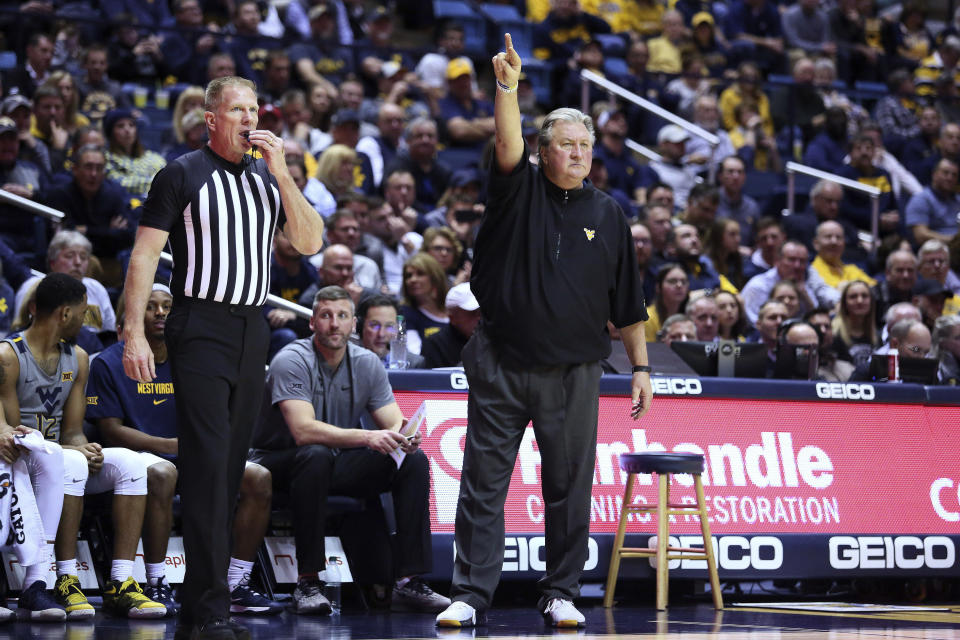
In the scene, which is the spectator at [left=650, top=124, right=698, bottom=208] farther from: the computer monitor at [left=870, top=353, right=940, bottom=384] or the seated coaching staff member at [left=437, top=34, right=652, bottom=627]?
the seated coaching staff member at [left=437, top=34, right=652, bottom=627]

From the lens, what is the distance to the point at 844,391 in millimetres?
7457

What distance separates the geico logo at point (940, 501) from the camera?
7.50m

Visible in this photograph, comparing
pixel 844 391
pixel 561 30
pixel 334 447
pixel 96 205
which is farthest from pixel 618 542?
pixel 561 30

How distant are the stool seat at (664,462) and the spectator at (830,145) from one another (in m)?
8.31

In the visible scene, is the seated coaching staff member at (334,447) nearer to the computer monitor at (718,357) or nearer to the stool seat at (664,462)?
the stool seat at (664,462)

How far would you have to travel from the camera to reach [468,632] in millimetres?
5188

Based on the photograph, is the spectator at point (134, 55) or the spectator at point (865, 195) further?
the spectator at point (865, 195)

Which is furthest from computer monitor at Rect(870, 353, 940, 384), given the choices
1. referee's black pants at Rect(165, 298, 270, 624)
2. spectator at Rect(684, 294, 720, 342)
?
referee's black pants at Rect(165, 298, 270, 624)

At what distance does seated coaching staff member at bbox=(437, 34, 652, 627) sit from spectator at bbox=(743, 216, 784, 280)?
6.43m

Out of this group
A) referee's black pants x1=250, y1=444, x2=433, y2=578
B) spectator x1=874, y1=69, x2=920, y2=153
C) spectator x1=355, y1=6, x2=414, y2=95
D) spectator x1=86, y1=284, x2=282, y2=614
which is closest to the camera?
spectator x1=86, y1=284, x2=282, y2=614

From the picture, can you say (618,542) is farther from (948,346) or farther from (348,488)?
(948,346)

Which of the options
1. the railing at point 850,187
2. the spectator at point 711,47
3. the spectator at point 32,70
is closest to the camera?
the spectator at point 32,70

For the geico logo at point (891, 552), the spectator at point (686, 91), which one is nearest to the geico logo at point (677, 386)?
the geico logo at point (891, 552)

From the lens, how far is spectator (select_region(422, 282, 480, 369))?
779cm
